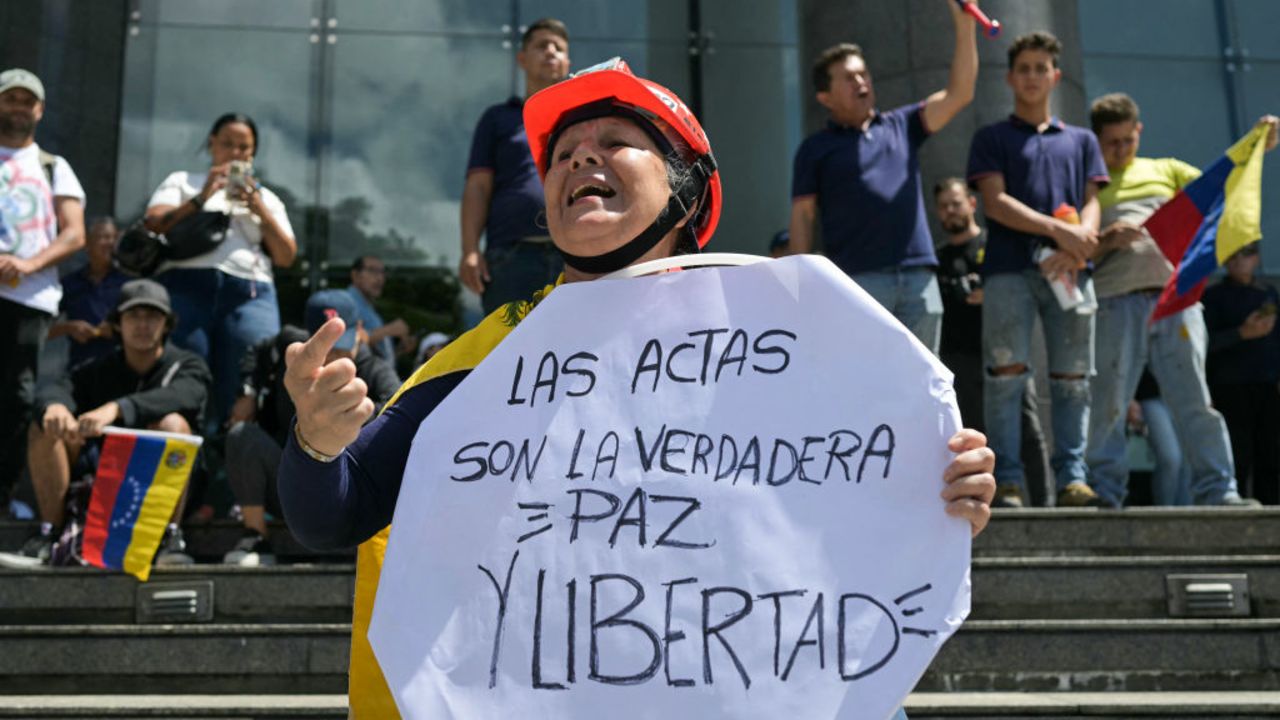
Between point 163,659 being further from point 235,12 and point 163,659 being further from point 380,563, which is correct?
point 235,12

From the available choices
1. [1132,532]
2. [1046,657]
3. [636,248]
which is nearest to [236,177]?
[1046,657]

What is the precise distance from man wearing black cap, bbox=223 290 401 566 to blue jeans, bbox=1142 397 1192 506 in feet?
12.8

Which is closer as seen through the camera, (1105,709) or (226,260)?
(1105,709)

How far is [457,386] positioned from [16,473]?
495cm

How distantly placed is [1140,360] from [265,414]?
13.1 ft

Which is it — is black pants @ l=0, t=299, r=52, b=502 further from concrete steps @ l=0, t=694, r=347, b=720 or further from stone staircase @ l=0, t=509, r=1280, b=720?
concrete steps @ l=0, t=694, r=347, b=720

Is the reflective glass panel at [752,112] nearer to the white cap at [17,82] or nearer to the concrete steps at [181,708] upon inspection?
the white cap at [17,82]

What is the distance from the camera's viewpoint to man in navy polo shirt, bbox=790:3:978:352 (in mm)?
5547

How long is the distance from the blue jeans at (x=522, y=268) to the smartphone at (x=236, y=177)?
56.1 inches

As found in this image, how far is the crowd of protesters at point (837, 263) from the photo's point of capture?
554 cm

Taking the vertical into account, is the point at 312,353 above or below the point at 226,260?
below

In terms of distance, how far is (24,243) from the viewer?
18.7 ft

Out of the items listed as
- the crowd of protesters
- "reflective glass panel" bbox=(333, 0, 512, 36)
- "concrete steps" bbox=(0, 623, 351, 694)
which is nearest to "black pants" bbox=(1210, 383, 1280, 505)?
the crowd of protesters

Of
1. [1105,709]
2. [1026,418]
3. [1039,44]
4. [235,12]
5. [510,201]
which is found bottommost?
[1105,709]
